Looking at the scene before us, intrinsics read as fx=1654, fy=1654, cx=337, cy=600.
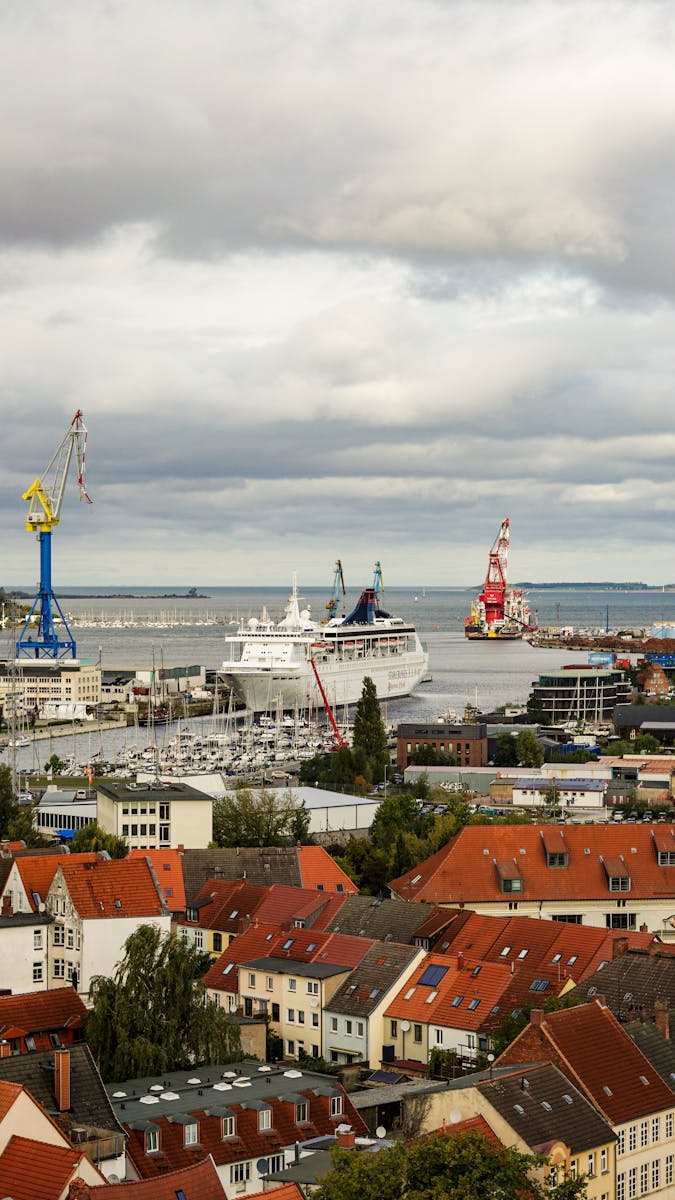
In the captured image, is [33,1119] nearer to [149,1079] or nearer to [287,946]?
[149,1079]

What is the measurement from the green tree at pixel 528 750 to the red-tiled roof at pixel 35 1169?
124 feet

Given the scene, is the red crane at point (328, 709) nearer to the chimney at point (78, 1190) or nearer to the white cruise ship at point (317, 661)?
the white cruise ship at point (317, 661)

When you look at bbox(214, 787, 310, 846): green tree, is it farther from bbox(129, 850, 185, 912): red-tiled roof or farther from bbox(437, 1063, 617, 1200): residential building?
bbox(437, 1063, 617, 1200): residential building

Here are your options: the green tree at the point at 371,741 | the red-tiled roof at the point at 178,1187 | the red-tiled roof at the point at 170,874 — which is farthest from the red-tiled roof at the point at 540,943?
the green tree at the point at 371,741

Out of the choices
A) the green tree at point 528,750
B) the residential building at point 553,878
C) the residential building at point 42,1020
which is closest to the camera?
the residential building at point 42,1020

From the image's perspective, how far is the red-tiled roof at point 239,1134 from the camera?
13562 mm

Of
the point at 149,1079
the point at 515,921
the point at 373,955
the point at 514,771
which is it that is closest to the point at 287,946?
the point at 373,955

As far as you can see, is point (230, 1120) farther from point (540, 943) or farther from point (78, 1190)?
point (540, 943)

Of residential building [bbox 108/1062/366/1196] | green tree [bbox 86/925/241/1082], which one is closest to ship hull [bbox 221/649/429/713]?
green tree [bbox 86/925/241/1082]

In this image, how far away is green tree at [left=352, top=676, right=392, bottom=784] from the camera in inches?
1742

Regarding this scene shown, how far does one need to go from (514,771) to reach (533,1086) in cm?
3171

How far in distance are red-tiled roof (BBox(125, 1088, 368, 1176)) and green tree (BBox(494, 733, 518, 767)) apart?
36270 mm

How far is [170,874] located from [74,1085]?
1169cm

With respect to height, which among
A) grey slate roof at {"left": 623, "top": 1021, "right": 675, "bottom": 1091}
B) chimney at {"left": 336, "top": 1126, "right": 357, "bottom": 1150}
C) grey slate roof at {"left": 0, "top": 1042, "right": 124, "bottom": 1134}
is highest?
grey slate roof at {"left": 0, "top": 1042, "right": 124, "bottom": 1134}
